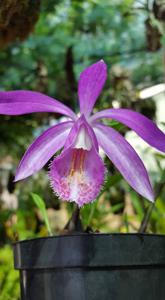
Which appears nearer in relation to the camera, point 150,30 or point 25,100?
point 25,100

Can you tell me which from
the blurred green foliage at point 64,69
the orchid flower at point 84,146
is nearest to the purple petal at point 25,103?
the orchid flower at point 84,146

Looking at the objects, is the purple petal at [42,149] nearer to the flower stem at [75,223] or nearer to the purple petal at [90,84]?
the purple petal at [90,84]

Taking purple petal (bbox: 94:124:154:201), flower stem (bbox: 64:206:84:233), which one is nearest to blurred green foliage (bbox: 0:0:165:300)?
flower stem (bbox: 64:206:84:233)

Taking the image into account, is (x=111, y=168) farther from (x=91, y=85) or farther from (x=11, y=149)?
(x=91, y=85)

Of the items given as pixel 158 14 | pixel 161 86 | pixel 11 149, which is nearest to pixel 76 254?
pixel 161 86

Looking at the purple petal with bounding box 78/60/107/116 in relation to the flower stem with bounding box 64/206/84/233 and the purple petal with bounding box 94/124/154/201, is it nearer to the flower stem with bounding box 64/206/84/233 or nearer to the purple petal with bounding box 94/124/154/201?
the purple petal with bounding box 94/124/154/201

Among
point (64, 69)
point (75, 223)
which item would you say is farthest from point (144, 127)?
point (64, 69)
